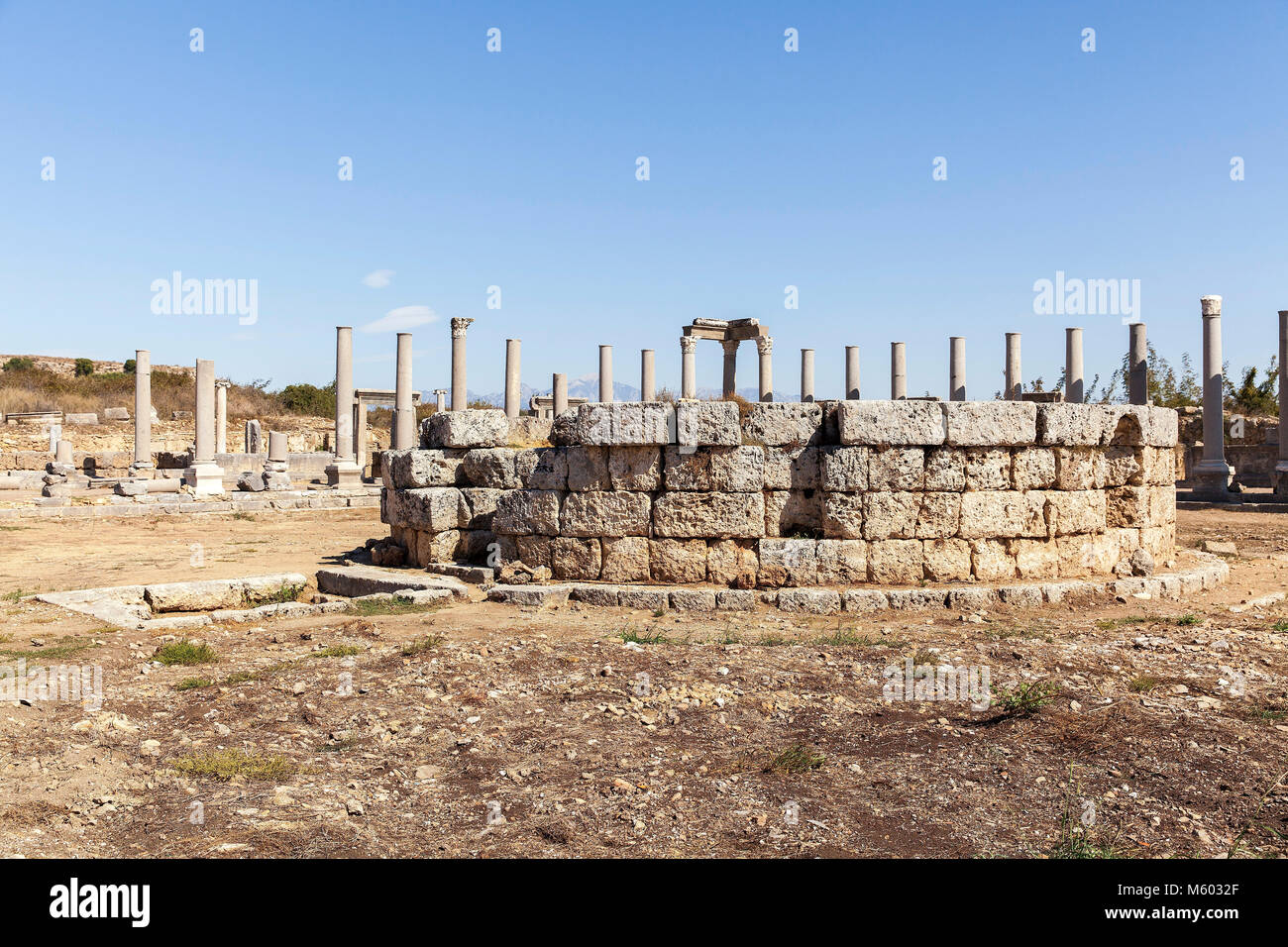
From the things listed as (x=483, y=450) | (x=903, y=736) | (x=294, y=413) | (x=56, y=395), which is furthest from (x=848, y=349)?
(x=56, y=395)

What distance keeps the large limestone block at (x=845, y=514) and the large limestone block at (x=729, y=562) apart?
0.83 metres

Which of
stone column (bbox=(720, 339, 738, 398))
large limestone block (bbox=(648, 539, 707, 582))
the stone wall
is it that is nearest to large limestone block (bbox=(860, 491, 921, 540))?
the stone wall

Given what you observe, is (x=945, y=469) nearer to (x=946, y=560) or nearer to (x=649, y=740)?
(x=946, y=560)

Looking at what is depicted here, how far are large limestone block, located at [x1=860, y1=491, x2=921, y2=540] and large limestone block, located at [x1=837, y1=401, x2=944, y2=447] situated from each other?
1.76 feet

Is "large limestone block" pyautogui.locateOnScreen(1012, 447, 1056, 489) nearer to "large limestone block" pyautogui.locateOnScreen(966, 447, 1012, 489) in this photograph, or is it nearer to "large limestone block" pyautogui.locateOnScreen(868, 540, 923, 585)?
"large limestone block" pyautogui.locateOnScreen(966, 447, 1012, 489)

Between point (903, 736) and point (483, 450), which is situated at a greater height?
point (483, 450)

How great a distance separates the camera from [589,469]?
909 centimetres

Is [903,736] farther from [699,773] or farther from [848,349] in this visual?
[848,349]

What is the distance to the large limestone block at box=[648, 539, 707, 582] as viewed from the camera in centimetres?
888

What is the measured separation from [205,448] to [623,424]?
16.9 meters
